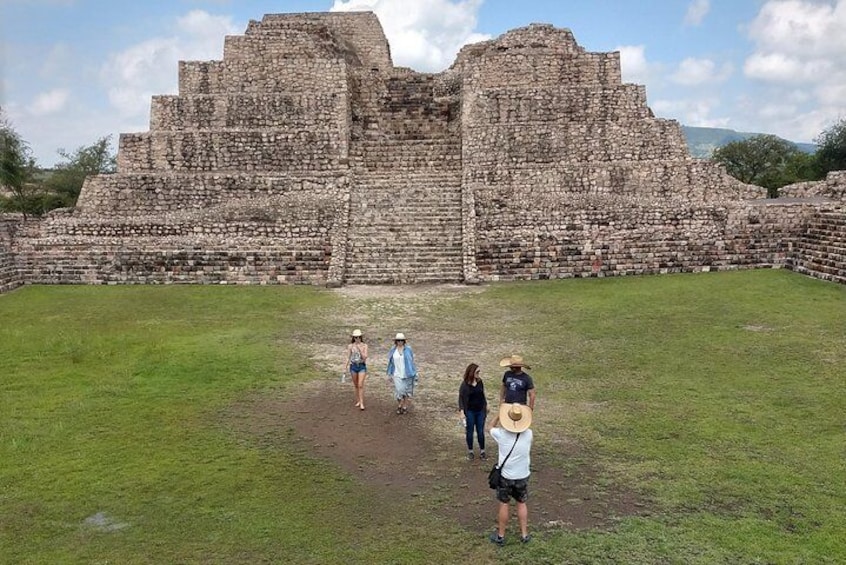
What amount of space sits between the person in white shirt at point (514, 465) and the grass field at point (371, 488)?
0.59ft

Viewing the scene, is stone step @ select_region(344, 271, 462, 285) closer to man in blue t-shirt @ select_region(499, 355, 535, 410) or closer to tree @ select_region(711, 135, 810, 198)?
man in blue t-shirt @ select_region(499, 355, 535, 410)

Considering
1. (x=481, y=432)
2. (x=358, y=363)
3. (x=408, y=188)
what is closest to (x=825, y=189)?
(x=408, y=188)

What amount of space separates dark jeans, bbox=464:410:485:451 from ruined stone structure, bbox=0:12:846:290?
9629mm

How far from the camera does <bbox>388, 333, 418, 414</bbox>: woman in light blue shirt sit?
7.48m

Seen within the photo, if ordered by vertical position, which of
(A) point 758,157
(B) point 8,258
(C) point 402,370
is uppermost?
(A) point 758,157

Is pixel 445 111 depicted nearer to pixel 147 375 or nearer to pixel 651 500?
pixel 147 375

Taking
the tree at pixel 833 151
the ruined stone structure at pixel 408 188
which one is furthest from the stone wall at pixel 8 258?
the tree at pixel 833 151

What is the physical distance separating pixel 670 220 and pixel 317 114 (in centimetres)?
1158

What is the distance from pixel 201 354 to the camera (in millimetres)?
10008

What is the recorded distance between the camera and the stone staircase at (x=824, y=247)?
14641 millimetres

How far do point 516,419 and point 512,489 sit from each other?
53 centimetres

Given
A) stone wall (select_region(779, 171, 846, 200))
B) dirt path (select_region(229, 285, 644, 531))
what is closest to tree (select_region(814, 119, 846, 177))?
stone wall (select_region(779, 171, 846, 200))

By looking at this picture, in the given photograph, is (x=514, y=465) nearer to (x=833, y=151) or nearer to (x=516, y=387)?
(x=516, y=387)

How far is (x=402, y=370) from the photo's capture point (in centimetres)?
748
